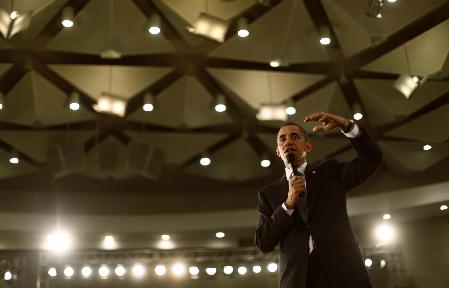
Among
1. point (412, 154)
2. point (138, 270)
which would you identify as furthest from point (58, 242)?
point (412, 154)

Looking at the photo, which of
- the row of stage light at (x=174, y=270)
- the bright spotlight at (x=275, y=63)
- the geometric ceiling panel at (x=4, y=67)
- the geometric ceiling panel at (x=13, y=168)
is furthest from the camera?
the row of stage light at (x=174, y=270)

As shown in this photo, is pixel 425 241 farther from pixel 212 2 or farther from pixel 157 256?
pixel 212 2

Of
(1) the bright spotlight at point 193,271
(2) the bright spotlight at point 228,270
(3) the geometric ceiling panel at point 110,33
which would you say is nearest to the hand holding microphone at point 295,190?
(3) the geometric ceiling panel at point 110,33

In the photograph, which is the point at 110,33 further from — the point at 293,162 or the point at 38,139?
the point at 293,162

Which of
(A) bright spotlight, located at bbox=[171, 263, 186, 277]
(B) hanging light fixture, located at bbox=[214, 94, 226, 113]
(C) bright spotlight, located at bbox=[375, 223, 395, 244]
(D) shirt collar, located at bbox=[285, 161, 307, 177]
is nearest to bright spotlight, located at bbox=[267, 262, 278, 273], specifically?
(A) bright spotlight, located at bbox=[171, 263, 186, 277]

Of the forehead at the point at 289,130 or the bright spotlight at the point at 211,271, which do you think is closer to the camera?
the forehead at the point at 289,130

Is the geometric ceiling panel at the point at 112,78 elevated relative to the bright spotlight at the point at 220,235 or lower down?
elevated

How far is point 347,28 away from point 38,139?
524 cm

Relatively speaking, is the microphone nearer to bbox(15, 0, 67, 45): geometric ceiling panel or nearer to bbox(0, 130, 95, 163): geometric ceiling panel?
bbox(15, 0, 67, 45): geometric ceiling panel

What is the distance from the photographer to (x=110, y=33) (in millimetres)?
6633

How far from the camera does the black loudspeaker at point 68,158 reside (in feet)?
29.4

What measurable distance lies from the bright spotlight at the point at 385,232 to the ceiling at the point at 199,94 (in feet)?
3.23

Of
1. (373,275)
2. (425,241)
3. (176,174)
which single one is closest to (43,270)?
(176,174)

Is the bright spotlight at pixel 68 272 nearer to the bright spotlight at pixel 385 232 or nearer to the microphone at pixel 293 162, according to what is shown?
the bright spotlight at pixel 385 232
